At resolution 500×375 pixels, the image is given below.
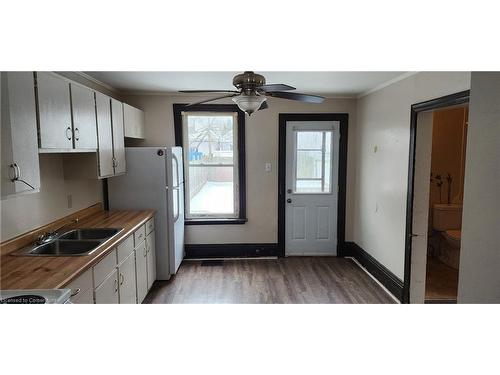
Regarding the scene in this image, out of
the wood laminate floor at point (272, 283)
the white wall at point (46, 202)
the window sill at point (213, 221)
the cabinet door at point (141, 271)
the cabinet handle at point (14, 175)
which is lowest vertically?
the wood laminate floor at point (272, 283)

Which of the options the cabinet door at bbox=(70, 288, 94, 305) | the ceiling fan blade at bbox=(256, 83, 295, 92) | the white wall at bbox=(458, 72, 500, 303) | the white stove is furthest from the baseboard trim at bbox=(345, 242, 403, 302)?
the white stove

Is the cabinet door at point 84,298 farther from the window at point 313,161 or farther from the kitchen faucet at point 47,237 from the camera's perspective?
the window at point 313,161

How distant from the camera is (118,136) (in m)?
3.15

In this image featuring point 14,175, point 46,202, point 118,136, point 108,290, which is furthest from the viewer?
point 118,136

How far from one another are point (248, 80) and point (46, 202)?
1956 millimetres

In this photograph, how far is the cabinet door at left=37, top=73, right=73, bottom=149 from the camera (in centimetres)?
185

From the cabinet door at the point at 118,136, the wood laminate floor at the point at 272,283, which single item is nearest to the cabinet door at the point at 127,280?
the wood laminate floor at the point at 272,283

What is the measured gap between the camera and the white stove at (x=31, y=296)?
969mm

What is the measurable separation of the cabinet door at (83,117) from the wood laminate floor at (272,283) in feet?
5.53

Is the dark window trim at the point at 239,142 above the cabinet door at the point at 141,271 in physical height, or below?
above

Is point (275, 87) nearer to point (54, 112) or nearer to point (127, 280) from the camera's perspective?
point (54, 112)

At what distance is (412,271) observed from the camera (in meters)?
2.91

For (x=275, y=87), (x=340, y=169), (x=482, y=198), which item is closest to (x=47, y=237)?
(x=275, y=87)

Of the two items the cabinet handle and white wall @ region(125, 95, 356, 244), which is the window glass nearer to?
white wall @ region(125, 95, 356, 244)
